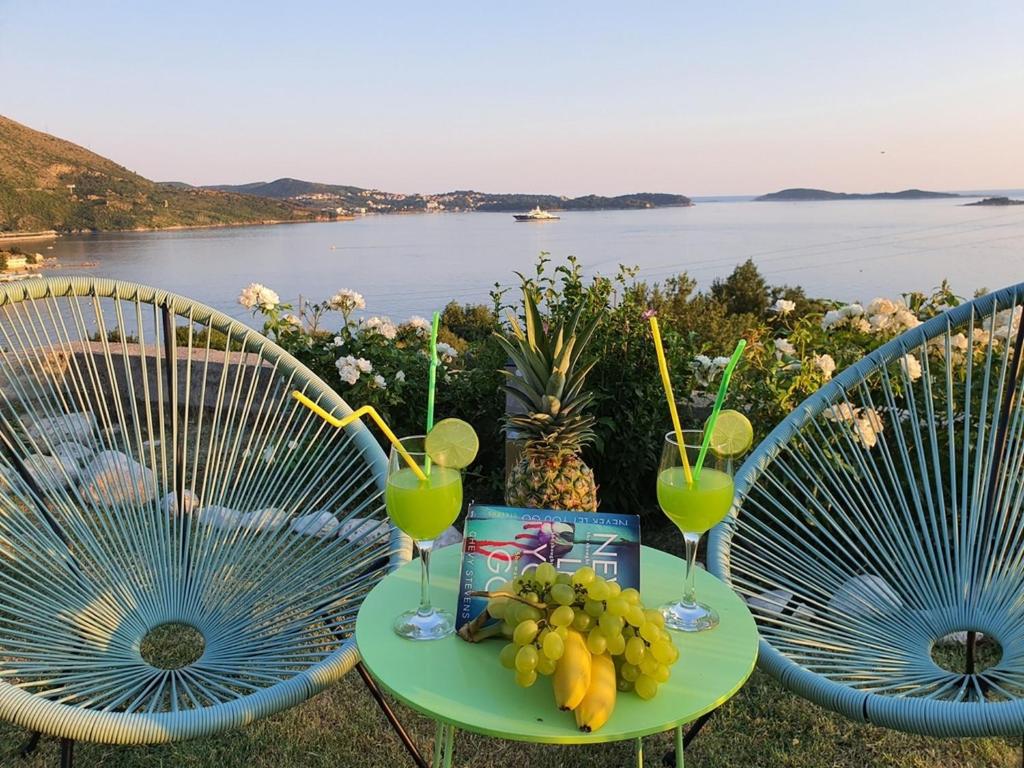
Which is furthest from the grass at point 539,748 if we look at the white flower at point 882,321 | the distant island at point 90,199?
the distant island at point 90,199

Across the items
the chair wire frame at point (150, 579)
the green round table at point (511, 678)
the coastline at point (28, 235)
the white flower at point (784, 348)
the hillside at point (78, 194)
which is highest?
the hillside at point (78, 194)

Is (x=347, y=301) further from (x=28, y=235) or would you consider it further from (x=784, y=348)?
(x=28, y=235)

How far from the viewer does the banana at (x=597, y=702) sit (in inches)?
31.2

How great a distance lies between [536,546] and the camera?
3.58ft

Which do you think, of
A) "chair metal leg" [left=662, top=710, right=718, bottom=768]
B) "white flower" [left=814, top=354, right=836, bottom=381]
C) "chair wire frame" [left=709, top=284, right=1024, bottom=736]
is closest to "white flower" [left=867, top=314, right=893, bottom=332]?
"white flower" [left=814, top=354, right=836, bottom=381]

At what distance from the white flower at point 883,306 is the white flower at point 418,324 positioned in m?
2.07

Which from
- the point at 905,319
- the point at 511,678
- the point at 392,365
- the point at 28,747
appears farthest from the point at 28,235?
the point at 511,678

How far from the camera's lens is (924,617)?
1507 millimetres

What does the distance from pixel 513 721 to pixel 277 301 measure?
293cm

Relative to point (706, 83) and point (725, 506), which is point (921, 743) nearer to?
point (725, 506)

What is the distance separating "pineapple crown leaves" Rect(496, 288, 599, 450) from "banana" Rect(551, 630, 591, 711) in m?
0.67

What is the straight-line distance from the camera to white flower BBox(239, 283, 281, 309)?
329 centimetres

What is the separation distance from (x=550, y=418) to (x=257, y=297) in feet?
7.66

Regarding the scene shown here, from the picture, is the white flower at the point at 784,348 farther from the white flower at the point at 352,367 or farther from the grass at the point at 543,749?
the white flower at the point at 352,367
